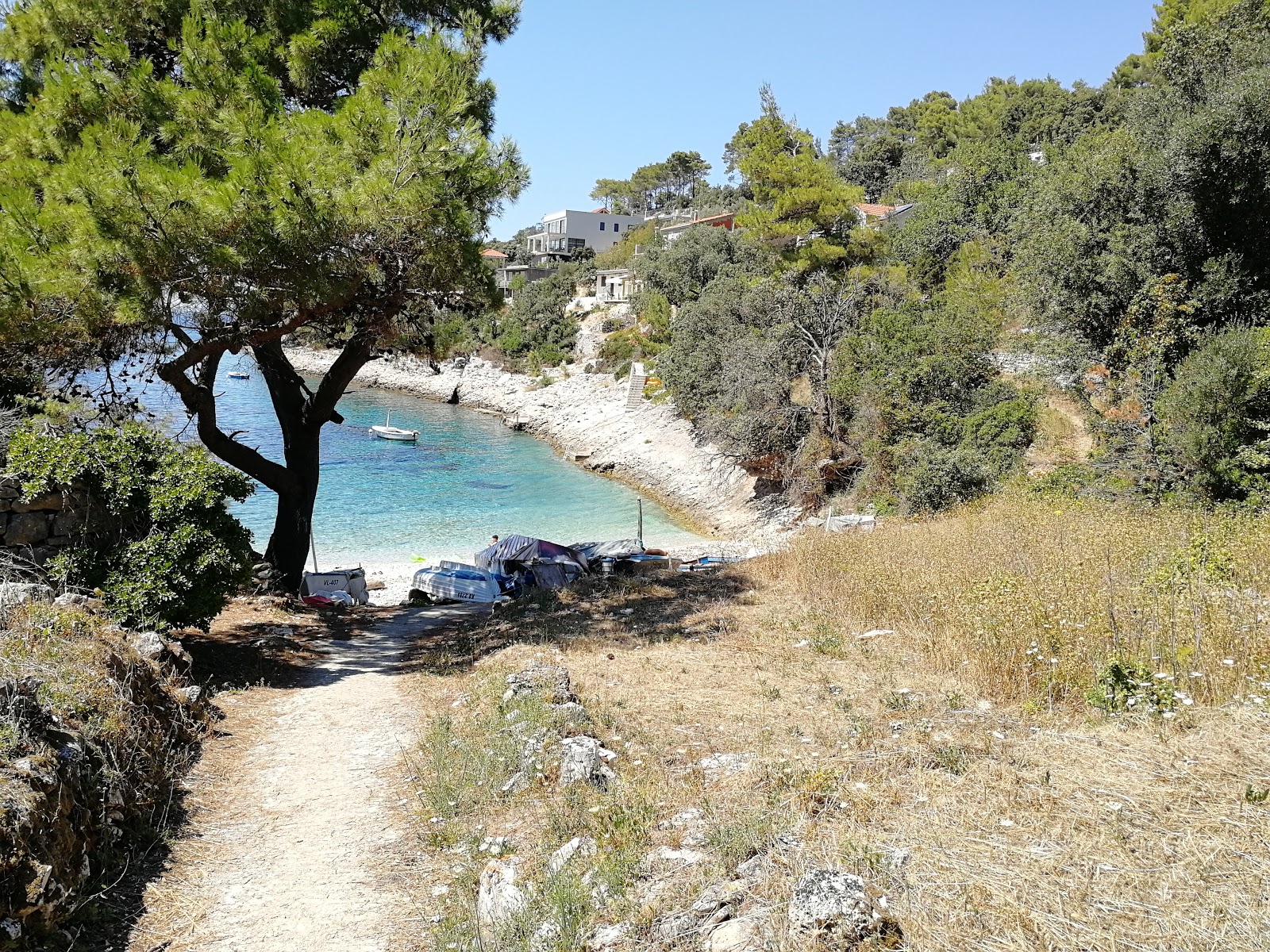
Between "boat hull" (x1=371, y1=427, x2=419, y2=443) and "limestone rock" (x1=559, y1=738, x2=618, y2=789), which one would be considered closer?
"limestone rock" (x1=559, y1=738, x2=618, y2=789)

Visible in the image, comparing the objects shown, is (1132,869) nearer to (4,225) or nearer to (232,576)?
(232,576)

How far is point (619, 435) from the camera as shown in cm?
4034

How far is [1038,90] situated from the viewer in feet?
183

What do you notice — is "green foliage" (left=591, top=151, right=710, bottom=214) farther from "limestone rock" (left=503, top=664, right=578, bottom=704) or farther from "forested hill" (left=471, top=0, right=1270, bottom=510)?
"limestone rock" (left=503, top=664, right=578, bottom=704)

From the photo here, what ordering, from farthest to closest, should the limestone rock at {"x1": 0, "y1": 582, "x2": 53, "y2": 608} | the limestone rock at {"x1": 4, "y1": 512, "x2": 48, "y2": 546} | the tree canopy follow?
1. the tree canopy
2. the limestone rock at {"x1": 4, "y1": 512, "x2": 48, "y2": 546}
3. the limestone rock at {"x1": 0, "y1": 582, "x2": 53, "y2": 608}

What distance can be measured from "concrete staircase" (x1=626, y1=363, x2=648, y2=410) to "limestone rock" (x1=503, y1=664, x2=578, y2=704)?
34885 millimetres

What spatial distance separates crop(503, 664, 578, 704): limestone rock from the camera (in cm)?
711

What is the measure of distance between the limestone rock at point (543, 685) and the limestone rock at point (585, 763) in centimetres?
114

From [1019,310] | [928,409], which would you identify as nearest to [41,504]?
[928,409]

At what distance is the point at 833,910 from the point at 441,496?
30.8 m

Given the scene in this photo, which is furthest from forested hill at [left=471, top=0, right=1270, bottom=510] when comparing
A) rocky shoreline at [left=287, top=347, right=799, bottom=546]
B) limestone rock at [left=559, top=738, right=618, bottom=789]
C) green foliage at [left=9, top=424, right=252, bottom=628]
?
green foliage at [left=9, top=424, right=252, bottom=628]

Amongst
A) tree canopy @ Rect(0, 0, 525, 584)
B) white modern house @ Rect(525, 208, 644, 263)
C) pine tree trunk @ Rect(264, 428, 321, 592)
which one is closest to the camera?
tree canopy @ Rect(0, 0, 525, 584)

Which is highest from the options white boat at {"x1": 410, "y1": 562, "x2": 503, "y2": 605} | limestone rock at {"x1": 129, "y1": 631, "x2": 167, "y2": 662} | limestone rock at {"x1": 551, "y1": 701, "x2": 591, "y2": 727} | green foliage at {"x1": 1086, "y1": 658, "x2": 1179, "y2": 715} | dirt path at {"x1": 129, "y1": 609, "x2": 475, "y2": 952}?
green foliage at {"x1": 1086, "y1": 658, "x2": 1179, "y2": 715}

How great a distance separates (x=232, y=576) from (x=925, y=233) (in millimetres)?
32642
